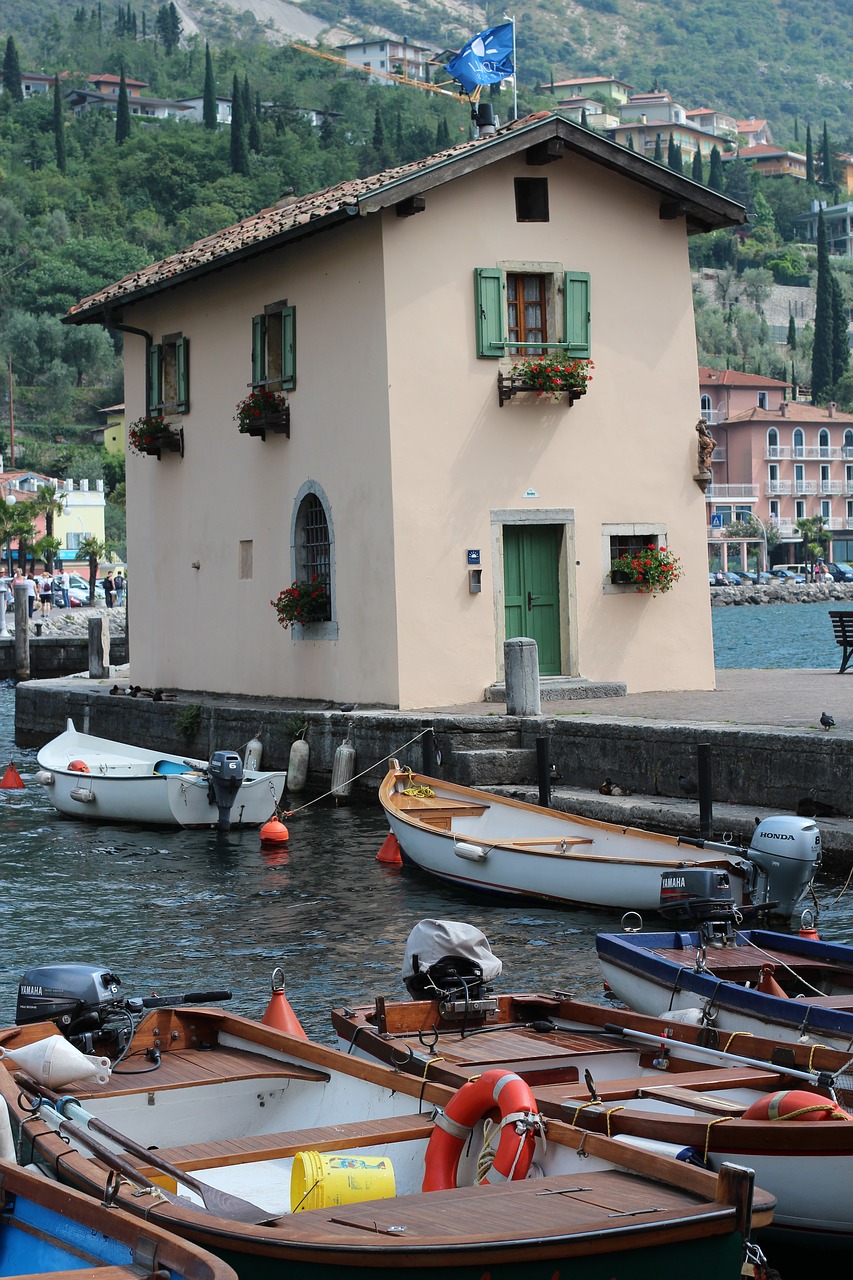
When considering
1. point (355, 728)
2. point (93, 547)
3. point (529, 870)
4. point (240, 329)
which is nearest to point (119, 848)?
point (355, 728)

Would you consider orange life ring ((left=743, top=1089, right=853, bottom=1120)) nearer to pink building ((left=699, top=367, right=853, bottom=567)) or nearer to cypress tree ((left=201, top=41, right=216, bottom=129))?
pink building ((left=699, top=367, right=853, bottom=567))

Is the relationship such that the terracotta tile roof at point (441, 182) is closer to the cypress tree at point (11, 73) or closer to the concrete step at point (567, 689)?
the concrete step at point (567, 689)

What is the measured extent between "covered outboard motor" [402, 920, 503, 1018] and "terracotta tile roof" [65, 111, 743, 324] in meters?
13.2

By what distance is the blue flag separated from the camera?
78.1ft

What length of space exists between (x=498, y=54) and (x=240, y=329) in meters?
5.77

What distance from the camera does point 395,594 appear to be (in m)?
20.3

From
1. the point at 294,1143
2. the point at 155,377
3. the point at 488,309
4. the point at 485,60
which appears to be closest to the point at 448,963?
the point at 294,1143

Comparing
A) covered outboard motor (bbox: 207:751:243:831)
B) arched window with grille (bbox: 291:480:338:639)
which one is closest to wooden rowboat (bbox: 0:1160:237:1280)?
covered outboard motor (bbox: 207:751:243:831)

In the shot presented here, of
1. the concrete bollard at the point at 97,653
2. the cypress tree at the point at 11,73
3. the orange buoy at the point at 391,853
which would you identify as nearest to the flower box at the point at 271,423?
the orange buoy at the point at 391,853

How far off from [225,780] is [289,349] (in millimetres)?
6901

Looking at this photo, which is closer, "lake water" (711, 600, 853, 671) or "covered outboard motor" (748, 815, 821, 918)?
"covered outboard motor" (748, 815, 821, 918)

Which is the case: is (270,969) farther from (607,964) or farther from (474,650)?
(474,650)

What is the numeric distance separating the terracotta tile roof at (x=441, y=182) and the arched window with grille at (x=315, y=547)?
11.4ft

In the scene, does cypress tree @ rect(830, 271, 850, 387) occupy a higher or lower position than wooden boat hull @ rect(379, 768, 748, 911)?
higher
